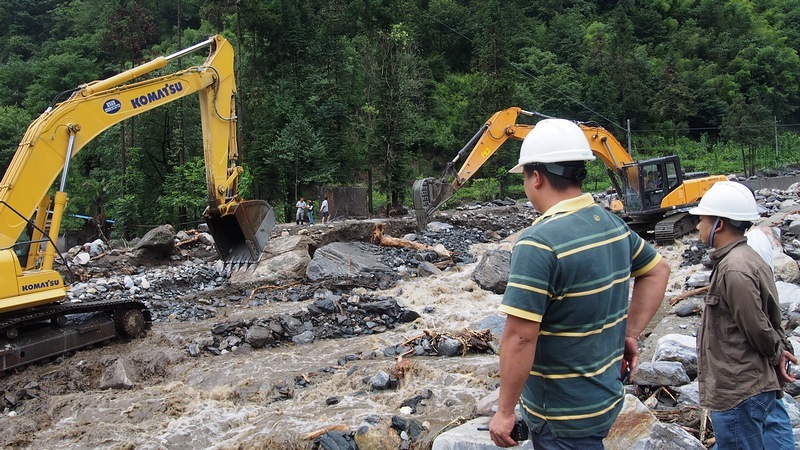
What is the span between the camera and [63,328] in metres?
7.65

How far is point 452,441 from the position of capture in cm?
333

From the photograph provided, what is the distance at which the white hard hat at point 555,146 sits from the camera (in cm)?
206

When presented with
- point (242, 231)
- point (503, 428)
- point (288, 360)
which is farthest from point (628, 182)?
point (503, 428)

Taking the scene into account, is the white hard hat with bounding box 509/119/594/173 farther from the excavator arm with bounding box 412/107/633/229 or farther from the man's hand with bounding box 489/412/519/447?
the excavator arm with bounding box 412/107/633/229

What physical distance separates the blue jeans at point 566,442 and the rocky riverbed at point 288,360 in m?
2.49

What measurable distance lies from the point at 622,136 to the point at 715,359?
147 feet

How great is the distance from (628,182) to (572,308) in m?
14.0

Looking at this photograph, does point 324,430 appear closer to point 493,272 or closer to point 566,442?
point 566,442

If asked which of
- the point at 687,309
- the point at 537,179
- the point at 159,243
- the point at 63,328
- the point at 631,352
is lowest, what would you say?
the point at 687,309

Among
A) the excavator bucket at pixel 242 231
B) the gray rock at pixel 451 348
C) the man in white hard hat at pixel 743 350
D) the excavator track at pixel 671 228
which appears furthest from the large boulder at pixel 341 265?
the man in white hard hat at pixel 743 350

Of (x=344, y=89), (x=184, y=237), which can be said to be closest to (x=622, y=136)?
(x=344, y=89)

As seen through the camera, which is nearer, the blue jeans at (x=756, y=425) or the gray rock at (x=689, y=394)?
the blue jeans at (x=756, y=425)

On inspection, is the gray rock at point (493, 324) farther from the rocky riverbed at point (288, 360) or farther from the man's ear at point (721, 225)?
the man's ear at point (721, 225)

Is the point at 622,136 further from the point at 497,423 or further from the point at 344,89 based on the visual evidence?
the point at 497,423
